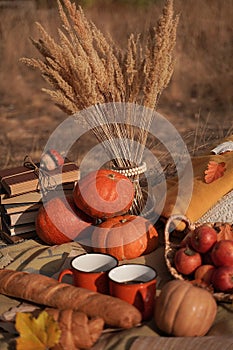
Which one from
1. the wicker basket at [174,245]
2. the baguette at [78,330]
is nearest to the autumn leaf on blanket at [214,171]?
the wicker basket at [174,245]

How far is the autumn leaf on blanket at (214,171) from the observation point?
2789 millimetres

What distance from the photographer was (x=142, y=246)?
251 cm

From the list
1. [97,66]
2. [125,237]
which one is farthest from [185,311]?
[97,66]

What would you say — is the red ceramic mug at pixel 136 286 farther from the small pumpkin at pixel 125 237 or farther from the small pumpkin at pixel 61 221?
the small pumpkin at pixel 61 221

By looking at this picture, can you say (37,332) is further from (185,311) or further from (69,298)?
(185,311)

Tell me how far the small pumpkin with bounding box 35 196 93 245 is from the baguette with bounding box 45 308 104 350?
31.5 inches

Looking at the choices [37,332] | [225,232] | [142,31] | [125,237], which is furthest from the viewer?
[142,31]

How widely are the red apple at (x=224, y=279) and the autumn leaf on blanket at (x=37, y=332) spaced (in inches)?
24.5

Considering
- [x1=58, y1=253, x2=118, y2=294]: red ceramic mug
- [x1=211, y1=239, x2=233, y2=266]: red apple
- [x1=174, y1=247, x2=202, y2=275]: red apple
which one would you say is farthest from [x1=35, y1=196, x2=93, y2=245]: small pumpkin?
[x1=211, y1=239, x2=233, y2=266]: red apple

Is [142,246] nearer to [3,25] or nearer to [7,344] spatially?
[7,344]

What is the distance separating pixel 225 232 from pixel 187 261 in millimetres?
223

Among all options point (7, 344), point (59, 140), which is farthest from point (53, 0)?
point (7, 344)

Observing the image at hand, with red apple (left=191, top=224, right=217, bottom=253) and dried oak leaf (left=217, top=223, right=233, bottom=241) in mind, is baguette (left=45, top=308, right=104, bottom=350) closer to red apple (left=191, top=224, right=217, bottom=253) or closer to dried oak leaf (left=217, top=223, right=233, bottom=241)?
red apple (left=191, top=224, right=217, bottom=253)

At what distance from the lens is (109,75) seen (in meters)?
2.67
